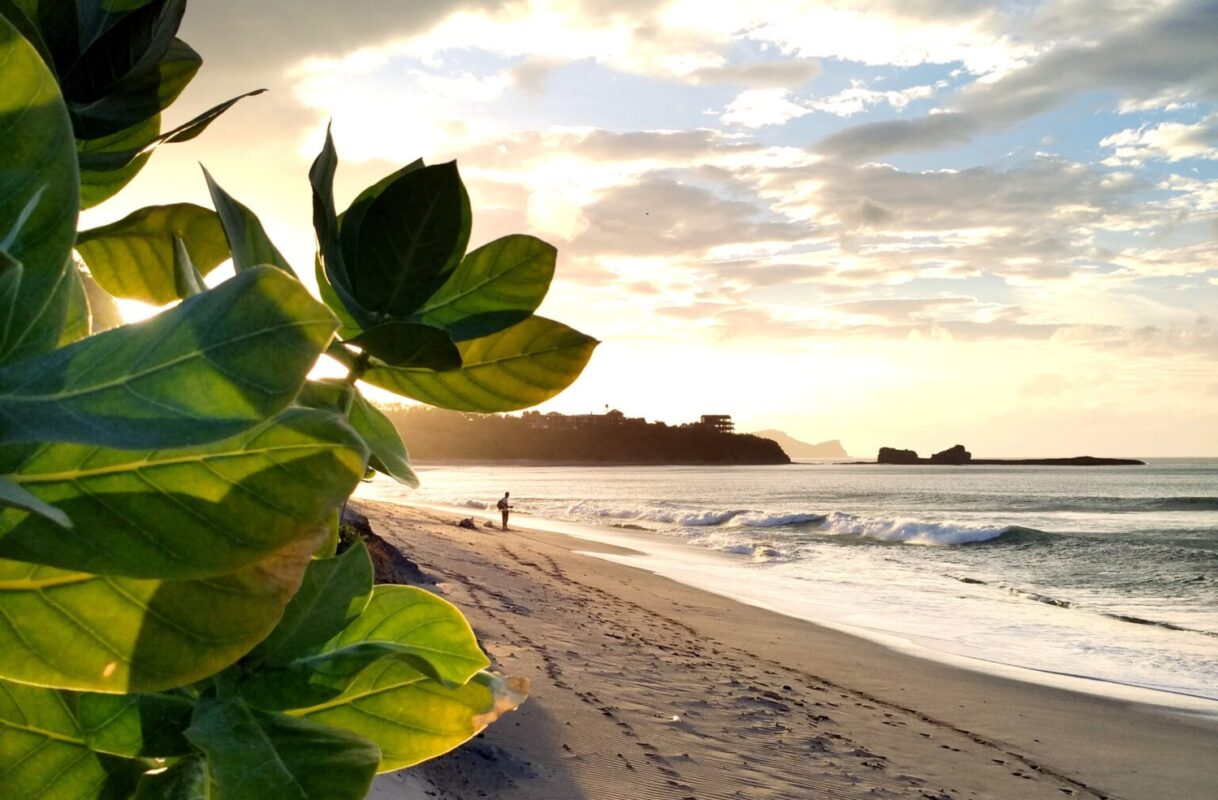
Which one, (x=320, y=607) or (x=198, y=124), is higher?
(x=198, y=124)

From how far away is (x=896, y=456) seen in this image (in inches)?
3725

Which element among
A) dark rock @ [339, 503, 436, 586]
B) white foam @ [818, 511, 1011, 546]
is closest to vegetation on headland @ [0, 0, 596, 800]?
dark rock @ [339, 503, 436, 586]

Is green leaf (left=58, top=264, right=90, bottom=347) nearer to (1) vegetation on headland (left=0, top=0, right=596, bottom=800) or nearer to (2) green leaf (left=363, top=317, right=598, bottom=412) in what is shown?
(1) vegetation on headland (left=0, top=0, right=596, bottom=800)

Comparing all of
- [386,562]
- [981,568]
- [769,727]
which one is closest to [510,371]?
[769,727]

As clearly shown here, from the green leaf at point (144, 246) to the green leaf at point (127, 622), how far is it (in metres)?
0.28

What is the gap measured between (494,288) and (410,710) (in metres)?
0.19

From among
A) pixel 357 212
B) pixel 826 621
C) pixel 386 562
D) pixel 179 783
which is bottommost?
pixel 826 621

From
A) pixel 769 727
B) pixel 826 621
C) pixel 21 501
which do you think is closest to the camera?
pixel 21 501

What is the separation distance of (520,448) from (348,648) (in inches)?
3562

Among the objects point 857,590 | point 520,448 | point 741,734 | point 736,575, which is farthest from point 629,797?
point 520,448

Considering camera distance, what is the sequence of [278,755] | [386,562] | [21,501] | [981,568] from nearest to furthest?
[21,501]
[278,755]
[386,562]
[981,568]

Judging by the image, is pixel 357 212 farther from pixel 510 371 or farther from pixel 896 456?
pixel 896 456

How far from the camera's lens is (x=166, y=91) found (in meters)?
0.50

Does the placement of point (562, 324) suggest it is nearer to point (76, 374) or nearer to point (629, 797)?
point (76, 374)
